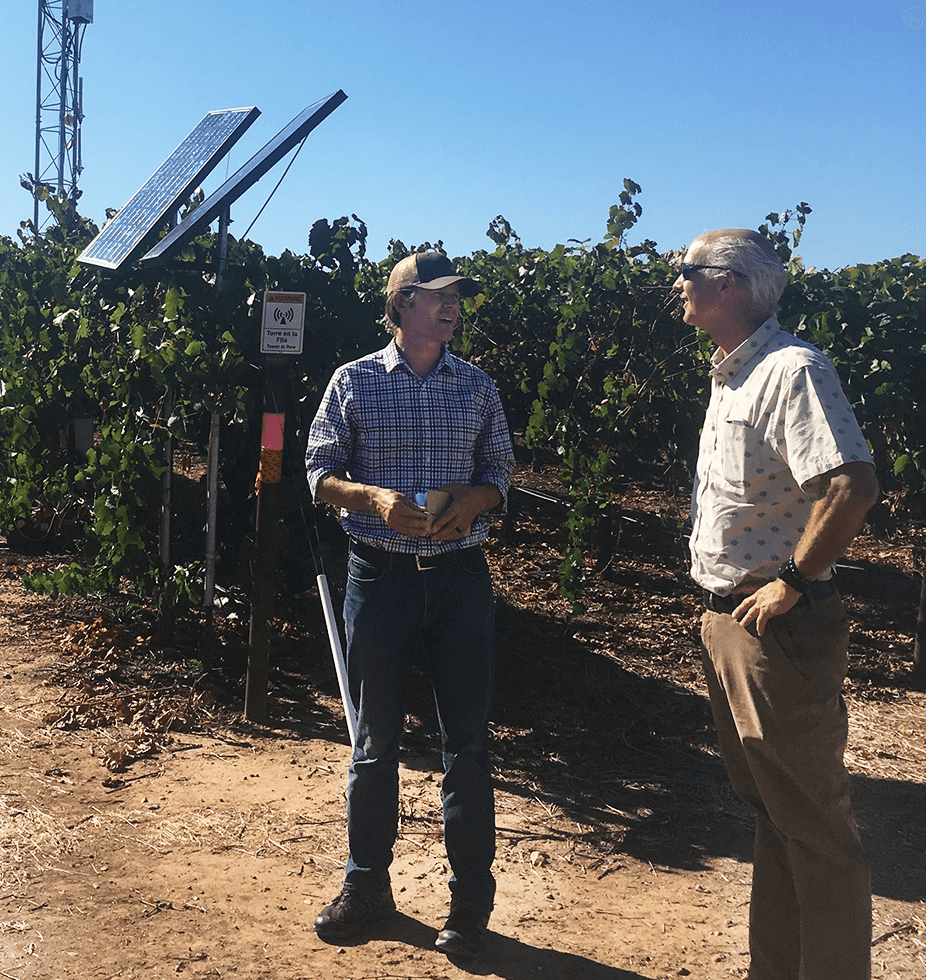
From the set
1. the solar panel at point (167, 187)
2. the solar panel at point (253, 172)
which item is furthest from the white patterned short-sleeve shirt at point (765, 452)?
the solar panel at point (167, 187)

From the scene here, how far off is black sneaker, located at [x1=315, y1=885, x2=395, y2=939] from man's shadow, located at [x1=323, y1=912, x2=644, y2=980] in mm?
27

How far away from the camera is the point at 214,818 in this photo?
3840 mm

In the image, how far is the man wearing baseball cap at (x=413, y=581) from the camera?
115 inches

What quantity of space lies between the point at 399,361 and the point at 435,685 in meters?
0.92

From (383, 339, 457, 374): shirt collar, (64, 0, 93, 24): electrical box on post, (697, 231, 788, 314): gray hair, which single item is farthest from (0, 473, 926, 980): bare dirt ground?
(64, 0, 93, 24): electrical box on post

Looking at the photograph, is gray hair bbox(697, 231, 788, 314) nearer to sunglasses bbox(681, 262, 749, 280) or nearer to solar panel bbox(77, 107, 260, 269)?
sunglasses bbox(681, 262, 749, 280)

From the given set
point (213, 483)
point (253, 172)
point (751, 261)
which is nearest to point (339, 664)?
point (213, 483)

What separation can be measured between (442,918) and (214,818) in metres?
1.06

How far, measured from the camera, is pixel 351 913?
120 inches

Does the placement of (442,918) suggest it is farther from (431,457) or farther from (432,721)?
(432,721)

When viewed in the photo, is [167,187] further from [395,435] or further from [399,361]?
[395,435]

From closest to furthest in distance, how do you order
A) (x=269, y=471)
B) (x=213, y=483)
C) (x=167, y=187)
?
(x=269, y=471)
(x=213, y=483)
(x=167, y=187)

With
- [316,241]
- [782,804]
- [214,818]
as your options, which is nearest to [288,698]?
[214,818]

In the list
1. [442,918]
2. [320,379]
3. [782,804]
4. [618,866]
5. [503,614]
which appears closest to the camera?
[782,804]
